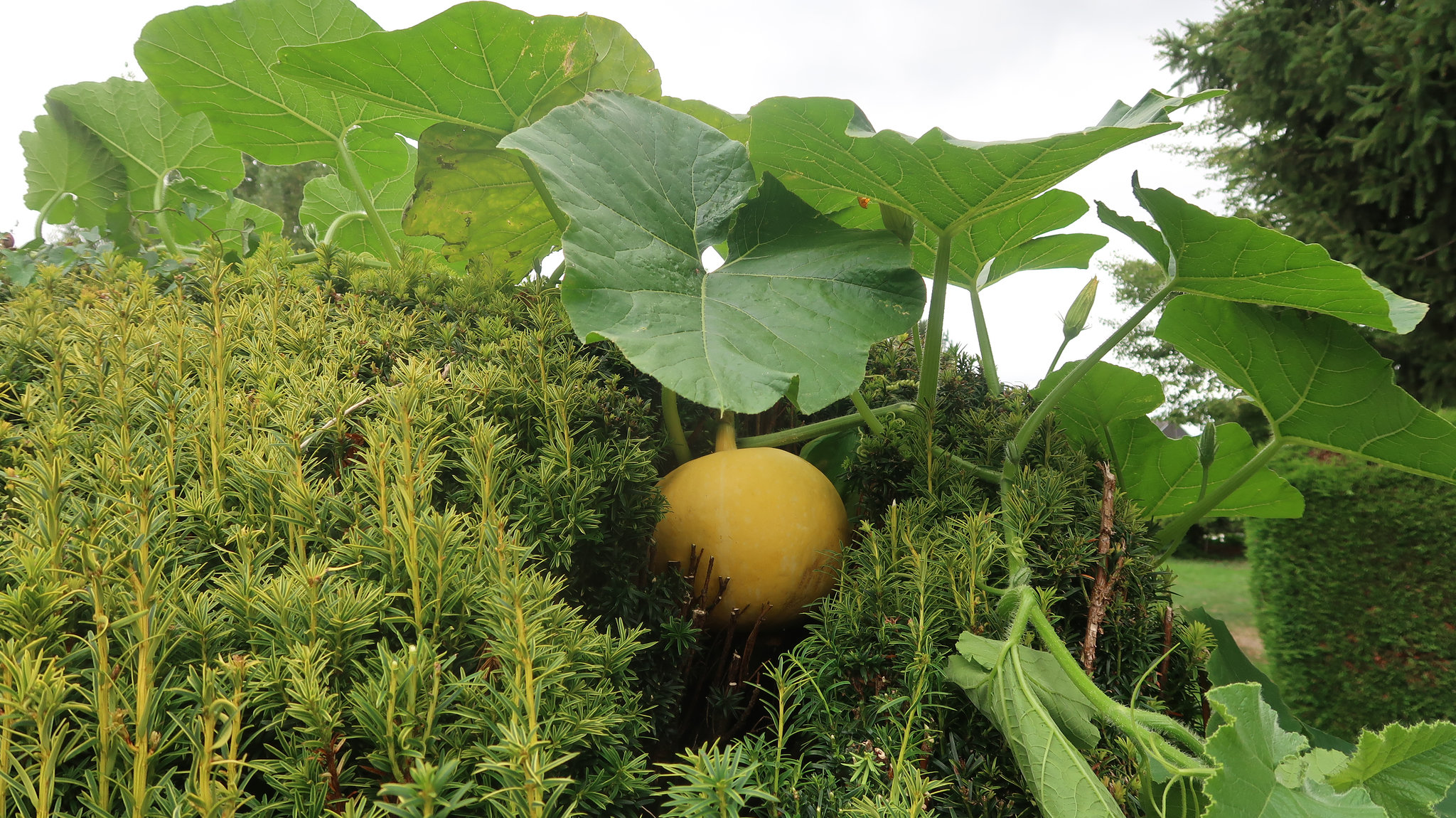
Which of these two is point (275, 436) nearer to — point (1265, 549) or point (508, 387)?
point (508, 387)

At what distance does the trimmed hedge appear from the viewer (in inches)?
174

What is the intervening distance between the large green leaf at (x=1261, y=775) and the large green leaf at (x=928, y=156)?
55 cm

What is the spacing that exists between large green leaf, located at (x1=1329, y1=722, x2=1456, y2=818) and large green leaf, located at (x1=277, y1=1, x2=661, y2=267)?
1.16m

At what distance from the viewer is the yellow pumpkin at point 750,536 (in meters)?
0.92

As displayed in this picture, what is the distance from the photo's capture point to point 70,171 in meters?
1.86

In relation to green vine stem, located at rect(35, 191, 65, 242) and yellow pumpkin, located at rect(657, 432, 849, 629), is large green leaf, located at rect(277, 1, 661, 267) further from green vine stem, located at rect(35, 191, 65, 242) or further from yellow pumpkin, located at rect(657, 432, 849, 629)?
green vine stem, located at rect(35, 191, 65, 242)

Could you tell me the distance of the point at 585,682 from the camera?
57 cm

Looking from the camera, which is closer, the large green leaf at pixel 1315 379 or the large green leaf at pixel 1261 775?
the large green leaf at pixel 1261 775

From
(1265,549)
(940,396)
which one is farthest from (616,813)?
(1265,549)

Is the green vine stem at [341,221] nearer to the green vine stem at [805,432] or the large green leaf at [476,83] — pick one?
the large green leaf at [476,83]

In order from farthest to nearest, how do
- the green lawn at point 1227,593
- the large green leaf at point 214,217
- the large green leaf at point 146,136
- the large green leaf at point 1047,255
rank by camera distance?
the green lawn at point 1227,593
the large green leaf at point 214,217
the large green leaf at point 146,136
the large green leaf at point 1047,255

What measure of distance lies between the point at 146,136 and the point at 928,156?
186 centimetres

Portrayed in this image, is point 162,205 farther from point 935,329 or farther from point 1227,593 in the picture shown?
point 1227,593

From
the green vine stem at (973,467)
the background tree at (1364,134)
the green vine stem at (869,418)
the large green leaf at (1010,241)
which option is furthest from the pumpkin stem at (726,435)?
the background tree at (1364,134)
